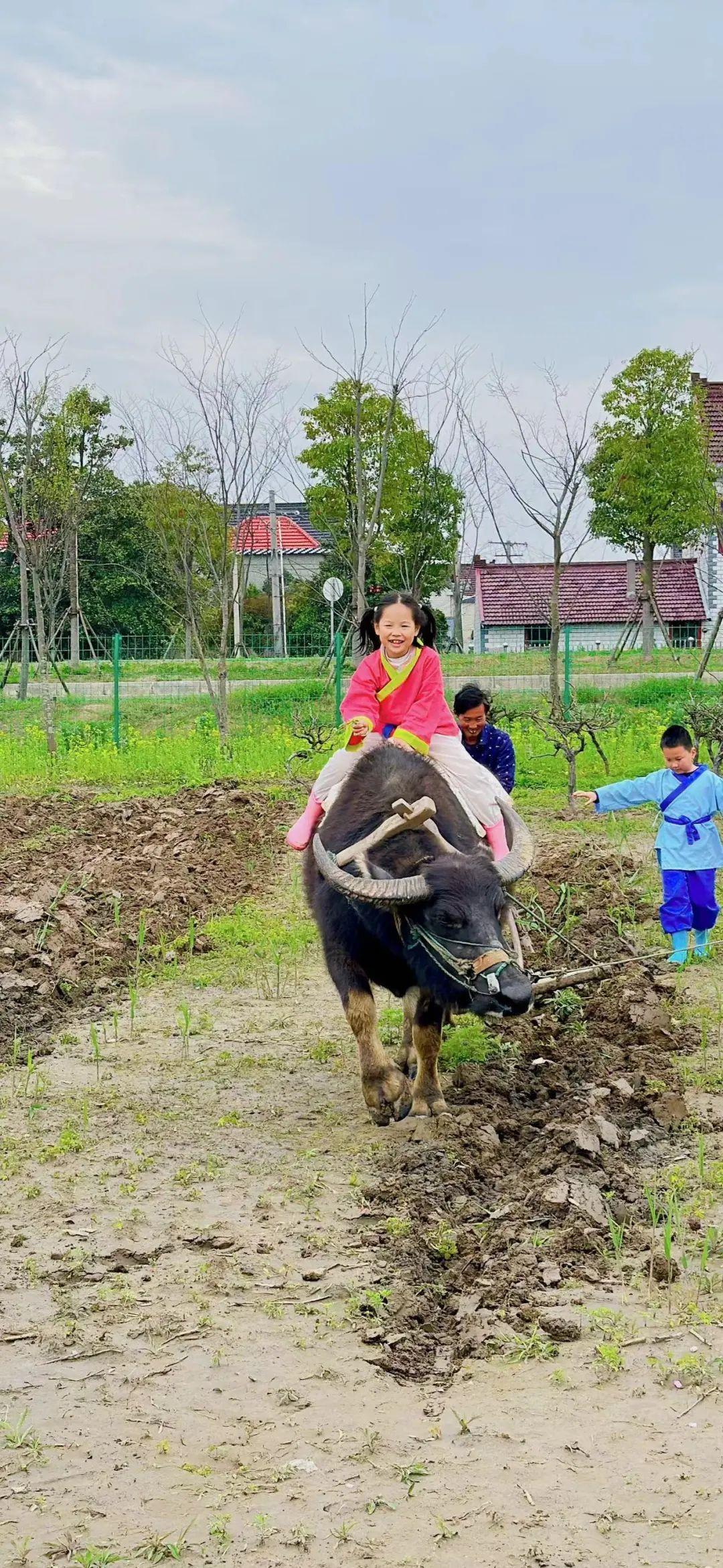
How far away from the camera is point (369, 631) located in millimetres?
6254

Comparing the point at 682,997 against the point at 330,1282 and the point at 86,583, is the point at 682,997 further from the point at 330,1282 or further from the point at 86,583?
the point at 86,583

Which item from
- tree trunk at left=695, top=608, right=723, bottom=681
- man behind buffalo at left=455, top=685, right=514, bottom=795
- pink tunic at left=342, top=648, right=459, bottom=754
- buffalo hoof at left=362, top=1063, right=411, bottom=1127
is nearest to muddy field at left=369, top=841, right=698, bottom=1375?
buffalo hoof at left=362, top=1063, right=411, bottom=1127

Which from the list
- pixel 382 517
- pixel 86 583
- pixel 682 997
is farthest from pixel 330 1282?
pixel 86 583

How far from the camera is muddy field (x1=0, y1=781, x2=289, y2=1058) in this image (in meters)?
7.47

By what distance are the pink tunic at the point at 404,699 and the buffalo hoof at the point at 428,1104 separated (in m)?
1.39

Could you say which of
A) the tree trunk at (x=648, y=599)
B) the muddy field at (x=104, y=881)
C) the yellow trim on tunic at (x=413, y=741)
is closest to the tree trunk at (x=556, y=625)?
the muddy field at (x=104, y=881)

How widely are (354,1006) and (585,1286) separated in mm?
1883

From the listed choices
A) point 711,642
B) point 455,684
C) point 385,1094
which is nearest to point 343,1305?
point 385,1094

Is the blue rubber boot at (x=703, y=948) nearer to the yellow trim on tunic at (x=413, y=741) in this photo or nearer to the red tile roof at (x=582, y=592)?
the yellow trim on tunic at (x=413, y=741)

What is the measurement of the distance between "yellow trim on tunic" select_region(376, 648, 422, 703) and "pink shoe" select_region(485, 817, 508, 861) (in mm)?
705

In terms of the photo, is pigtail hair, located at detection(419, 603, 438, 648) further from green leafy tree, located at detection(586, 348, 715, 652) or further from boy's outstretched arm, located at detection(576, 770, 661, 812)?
green leafy tree, located at detection(586, 348, 715, 652)

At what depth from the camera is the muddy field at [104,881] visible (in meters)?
7.47

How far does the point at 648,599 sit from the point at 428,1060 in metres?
20.9

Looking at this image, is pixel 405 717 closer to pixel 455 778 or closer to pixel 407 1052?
pixel 455 778
